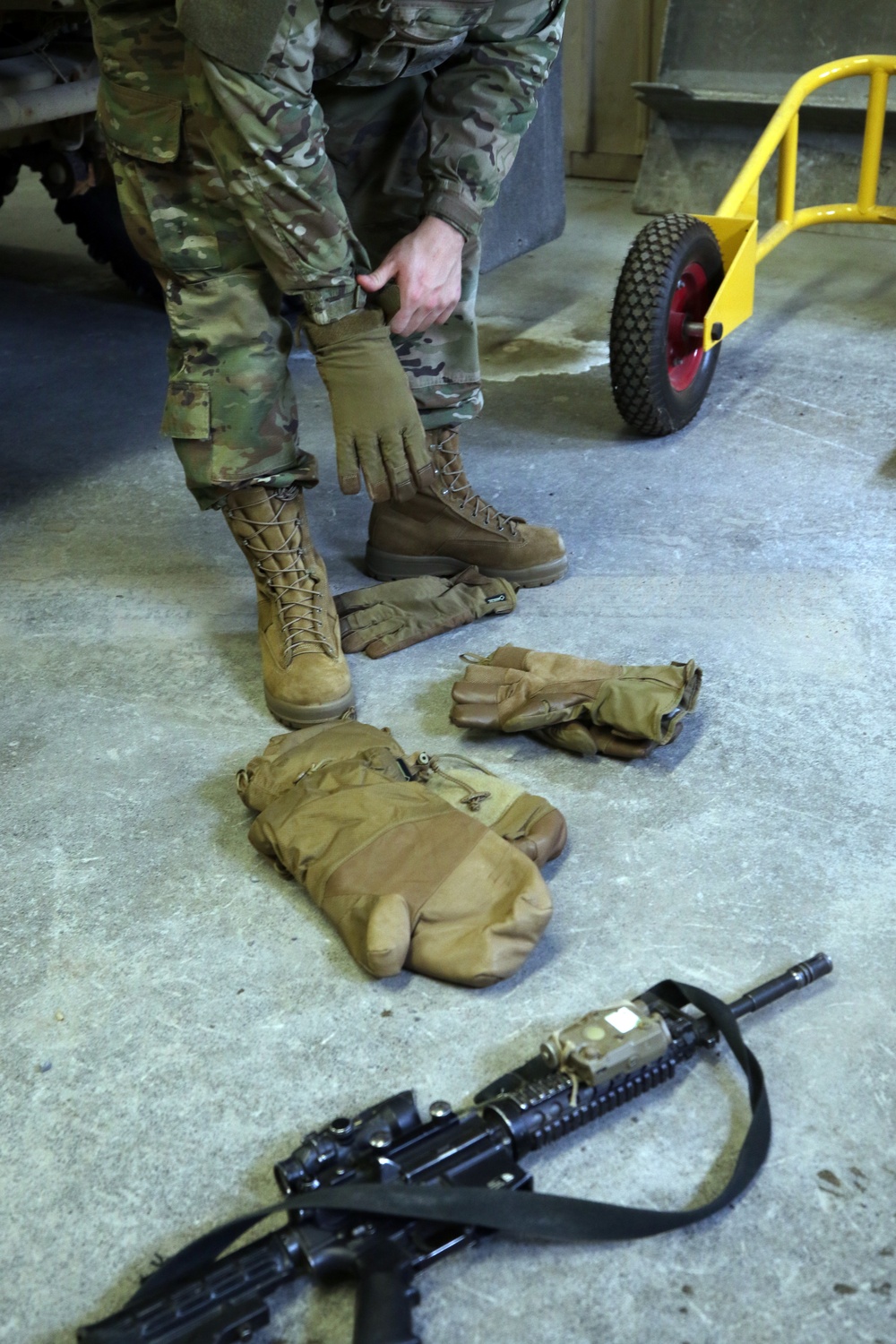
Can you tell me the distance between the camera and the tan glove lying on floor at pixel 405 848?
1461 millimetres

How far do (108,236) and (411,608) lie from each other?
7.42 ft

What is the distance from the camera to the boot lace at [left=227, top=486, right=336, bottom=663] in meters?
2.03

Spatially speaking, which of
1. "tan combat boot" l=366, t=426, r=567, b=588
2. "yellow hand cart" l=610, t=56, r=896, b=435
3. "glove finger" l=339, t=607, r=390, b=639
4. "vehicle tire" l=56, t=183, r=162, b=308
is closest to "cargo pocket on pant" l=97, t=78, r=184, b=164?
"tan combat boot" l=366, t=426, r=567, b=588

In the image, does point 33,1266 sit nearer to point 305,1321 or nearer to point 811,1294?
point 305,1321

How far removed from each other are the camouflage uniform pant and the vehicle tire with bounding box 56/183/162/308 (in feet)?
6.06

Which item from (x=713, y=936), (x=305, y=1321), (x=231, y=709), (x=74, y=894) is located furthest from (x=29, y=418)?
(x=305, y=1321)

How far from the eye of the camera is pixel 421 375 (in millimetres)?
2215

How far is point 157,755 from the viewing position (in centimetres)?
192

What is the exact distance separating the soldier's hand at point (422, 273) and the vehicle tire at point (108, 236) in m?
2.06

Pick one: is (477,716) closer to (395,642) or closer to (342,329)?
(395,642)

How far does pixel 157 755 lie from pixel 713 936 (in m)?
0.87

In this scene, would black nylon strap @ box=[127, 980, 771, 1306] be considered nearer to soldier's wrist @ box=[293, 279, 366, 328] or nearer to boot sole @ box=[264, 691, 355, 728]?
boot sole @ box=[264, 691, 355, 728]

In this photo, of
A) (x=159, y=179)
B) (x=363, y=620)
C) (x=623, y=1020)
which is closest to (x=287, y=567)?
(x=363, y=620)

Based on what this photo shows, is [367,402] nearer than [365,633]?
Yes
